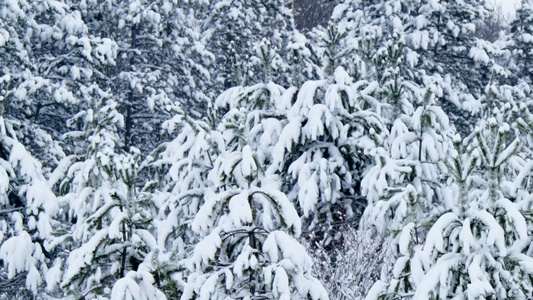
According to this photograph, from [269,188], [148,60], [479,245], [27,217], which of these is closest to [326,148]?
[269,188]

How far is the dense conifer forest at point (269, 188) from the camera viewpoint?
16.8 feet

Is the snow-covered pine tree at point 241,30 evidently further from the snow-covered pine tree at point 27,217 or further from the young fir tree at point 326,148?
the young fir tree at point 326,148

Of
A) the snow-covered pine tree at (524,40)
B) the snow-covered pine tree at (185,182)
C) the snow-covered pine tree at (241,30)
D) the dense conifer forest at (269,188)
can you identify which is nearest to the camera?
the dense conifer forest at (269,188)

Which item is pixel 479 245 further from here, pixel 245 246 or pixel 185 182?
pixel 185 182

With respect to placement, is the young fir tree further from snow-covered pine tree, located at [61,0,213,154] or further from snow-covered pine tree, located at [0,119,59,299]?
snow-covered pine tree, located at [61,0,213,154]

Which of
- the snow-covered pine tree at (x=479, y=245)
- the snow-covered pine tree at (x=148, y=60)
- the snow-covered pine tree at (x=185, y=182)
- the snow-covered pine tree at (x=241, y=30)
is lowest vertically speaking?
the snow-covered pine tree at (x=479, y=245)

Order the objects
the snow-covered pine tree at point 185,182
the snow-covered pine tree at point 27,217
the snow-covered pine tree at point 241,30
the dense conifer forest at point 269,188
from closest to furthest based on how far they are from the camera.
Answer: the dense conifer forest at point 269,188
the snow-covered pine tree at point 185,182
the snow-covered pine tree at point 27,217
the snow-covered pine tree at point 241,30

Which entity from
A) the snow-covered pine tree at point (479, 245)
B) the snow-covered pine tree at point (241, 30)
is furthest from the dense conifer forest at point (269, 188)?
the snow-covered pine tree at point (241, 30)

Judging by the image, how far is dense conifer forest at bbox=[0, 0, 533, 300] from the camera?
5.12m

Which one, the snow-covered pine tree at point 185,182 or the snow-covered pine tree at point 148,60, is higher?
the snow-covered pine tree at point 148,60

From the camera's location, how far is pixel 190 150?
8.42m

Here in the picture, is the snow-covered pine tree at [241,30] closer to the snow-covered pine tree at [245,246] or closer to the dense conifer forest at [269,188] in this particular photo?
the dense conifer forest at [269,188]

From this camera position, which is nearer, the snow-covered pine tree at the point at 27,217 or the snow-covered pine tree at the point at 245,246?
the snow-covered pine tree at the point at 245,246

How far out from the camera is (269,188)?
5.47 m
